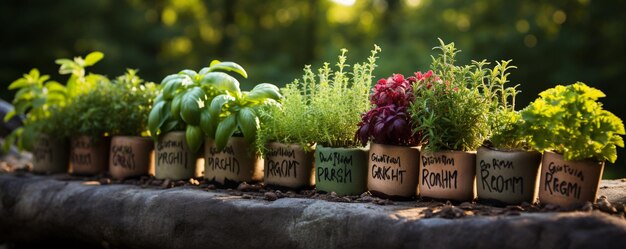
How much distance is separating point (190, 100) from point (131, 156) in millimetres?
655

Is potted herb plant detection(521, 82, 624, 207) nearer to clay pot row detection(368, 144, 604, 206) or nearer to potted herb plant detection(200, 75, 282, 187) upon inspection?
clay pot row detection(368, 144, 604, 206)

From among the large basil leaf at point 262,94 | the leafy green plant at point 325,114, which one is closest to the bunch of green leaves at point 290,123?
the leafy green plant at point 325,114

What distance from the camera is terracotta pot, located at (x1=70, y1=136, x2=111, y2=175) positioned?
12.6 feet

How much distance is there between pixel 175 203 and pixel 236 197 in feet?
0.93

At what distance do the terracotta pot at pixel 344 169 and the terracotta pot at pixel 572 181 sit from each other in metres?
0.79

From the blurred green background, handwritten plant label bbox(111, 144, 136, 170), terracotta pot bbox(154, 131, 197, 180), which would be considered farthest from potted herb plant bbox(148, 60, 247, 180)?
the blurred green background

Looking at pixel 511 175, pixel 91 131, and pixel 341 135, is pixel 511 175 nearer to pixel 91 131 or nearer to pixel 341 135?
pixel 341 135

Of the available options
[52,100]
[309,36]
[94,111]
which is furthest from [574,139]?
[309,36]

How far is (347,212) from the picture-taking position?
94.0 inches

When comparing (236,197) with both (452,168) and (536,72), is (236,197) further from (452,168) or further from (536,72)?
(536,72)

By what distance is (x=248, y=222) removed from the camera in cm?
260

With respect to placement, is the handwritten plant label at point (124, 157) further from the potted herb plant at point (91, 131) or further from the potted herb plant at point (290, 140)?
the potted herb plant at point (290, 140)

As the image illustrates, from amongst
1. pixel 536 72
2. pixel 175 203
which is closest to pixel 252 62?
pixel 536 72

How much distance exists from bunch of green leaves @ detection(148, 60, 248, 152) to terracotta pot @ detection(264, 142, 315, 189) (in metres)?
0.41
